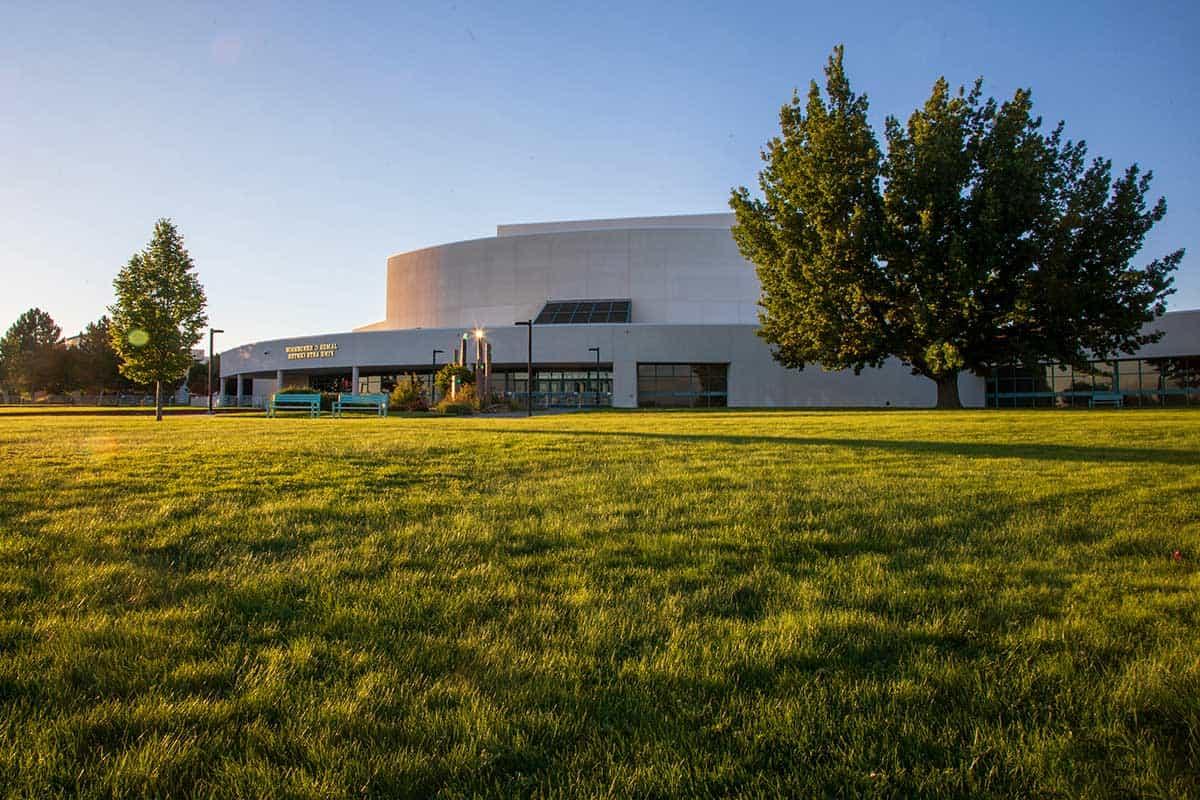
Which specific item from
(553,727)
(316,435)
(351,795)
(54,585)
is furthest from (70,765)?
(316,435)

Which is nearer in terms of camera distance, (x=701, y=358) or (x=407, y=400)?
(x=407, y=400)

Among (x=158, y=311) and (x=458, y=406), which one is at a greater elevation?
(x=158, y=311)

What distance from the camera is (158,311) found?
3438cm

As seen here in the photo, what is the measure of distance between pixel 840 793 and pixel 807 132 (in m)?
34.5

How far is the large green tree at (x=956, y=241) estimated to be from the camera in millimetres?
27344

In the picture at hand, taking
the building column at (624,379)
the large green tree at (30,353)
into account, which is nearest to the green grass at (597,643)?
the building column at (624,379)

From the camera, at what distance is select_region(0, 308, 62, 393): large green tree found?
81.6 meters

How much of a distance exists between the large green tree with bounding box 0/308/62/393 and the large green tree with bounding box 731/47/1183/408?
92.7m

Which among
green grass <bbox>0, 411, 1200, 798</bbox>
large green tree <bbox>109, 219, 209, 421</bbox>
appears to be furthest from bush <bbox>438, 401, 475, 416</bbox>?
green grass <bbox>0, 411, 1200, 798</bbox>

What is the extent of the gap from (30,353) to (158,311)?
7092 cm

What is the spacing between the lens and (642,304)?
5975 centimetres

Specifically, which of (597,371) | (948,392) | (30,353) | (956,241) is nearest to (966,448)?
(956,241)

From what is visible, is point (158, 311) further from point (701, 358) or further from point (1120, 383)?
point (1120, 383)

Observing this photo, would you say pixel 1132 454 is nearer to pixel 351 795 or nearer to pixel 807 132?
pixel 351 795
